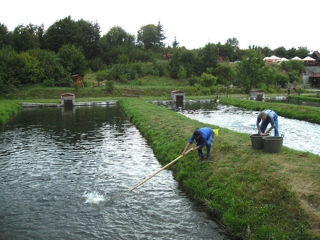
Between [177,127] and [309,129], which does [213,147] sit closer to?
[177,127]

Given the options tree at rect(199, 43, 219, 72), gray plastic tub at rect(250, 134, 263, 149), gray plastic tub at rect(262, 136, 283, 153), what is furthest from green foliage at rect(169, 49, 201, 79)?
gray plastic tub at rect(262, 136, 283, 153)

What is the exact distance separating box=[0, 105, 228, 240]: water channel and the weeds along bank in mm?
564

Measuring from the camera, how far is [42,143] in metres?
19.3

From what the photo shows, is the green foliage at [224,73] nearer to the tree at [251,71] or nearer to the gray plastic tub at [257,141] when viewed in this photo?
the tree at [251,71]

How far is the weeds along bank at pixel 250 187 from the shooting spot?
7711 millimetres

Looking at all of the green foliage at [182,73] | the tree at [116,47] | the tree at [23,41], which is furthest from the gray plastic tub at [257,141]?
the tree at [116,47]

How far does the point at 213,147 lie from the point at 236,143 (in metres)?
1.10

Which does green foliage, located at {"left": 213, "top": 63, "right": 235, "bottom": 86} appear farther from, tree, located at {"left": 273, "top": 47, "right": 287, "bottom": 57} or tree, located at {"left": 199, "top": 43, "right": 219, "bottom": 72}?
tree, located at {"left": 273, "top": 47, "right": 287, "bottom": 57}

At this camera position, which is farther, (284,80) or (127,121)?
(284,80)

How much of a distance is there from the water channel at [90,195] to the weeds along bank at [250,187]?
564 mm

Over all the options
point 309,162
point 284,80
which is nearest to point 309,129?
point 309,162

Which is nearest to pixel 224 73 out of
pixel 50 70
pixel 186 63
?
pixel 186 63

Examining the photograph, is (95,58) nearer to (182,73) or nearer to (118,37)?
(118,37)

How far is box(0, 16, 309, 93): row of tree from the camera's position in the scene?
52.9 meters
